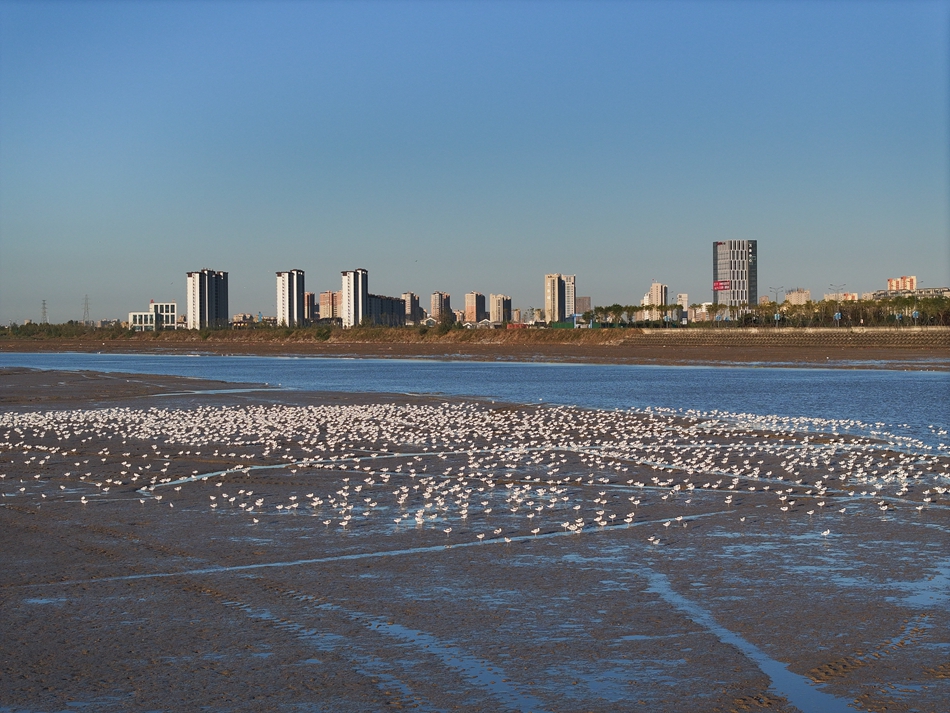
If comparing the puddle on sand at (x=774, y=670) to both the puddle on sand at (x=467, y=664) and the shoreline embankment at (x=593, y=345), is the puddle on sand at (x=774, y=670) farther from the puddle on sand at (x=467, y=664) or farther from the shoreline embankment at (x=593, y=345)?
the shoreline embankment at (x=593, y=345)

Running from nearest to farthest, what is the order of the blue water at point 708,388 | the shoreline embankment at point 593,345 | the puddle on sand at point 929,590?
the puddle on sand at point 929,590 → the blue water at point 708,388 → the shoreline embankment at point 593,345

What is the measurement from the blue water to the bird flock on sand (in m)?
3.70

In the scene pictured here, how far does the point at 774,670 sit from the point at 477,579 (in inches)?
122

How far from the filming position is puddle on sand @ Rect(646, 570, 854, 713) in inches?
233

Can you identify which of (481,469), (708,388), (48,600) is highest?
(48,600)

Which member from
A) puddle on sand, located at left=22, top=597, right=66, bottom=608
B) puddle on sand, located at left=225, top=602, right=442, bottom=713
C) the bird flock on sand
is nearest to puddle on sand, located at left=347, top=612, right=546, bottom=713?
puddle on sand, located at left=225, top=602, right=442, bottom=713

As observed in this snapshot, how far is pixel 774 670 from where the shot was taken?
21.3 ft

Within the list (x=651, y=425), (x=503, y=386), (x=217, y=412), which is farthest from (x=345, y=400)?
(x=651, y=425)

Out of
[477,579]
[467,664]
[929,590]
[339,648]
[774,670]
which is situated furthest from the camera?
[477,579]

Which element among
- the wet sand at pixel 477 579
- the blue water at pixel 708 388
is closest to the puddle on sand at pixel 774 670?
the wet sand at pixel 477 579

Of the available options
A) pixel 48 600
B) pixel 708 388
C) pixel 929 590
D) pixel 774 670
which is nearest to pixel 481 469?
pixel 929 590

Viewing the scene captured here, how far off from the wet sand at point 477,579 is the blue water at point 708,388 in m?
8.83

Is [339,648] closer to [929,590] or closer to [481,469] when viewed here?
[929,590]

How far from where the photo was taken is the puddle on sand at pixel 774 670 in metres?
5.91
